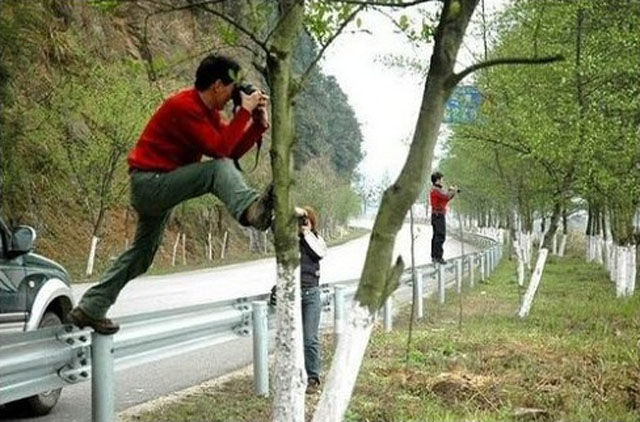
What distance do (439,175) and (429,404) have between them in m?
8.48

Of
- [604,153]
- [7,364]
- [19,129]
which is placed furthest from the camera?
[19,129]

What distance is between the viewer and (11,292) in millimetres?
6574

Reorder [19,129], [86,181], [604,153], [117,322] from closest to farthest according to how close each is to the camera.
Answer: [117,322]
[604,153]
[19,129]
[86,181]

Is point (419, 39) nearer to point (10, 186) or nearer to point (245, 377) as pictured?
point (245, 377)

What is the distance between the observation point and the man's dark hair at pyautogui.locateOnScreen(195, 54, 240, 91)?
496 cm

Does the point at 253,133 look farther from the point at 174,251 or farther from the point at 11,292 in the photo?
the point at 174,251

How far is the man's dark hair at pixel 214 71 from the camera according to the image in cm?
496

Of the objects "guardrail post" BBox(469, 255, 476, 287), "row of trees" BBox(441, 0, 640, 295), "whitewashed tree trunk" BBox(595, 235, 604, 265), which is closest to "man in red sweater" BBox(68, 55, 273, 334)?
"row of trees" BBox(441, 0, 640, 295)

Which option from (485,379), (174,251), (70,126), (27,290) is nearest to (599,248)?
(174,251)

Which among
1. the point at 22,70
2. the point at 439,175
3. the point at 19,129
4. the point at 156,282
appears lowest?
the point at 156,282

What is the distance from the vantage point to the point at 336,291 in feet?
37.1

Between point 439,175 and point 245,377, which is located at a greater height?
point 439,175

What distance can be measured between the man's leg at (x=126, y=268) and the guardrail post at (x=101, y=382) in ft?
0.67

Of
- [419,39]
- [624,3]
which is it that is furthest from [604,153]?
[419,39]
